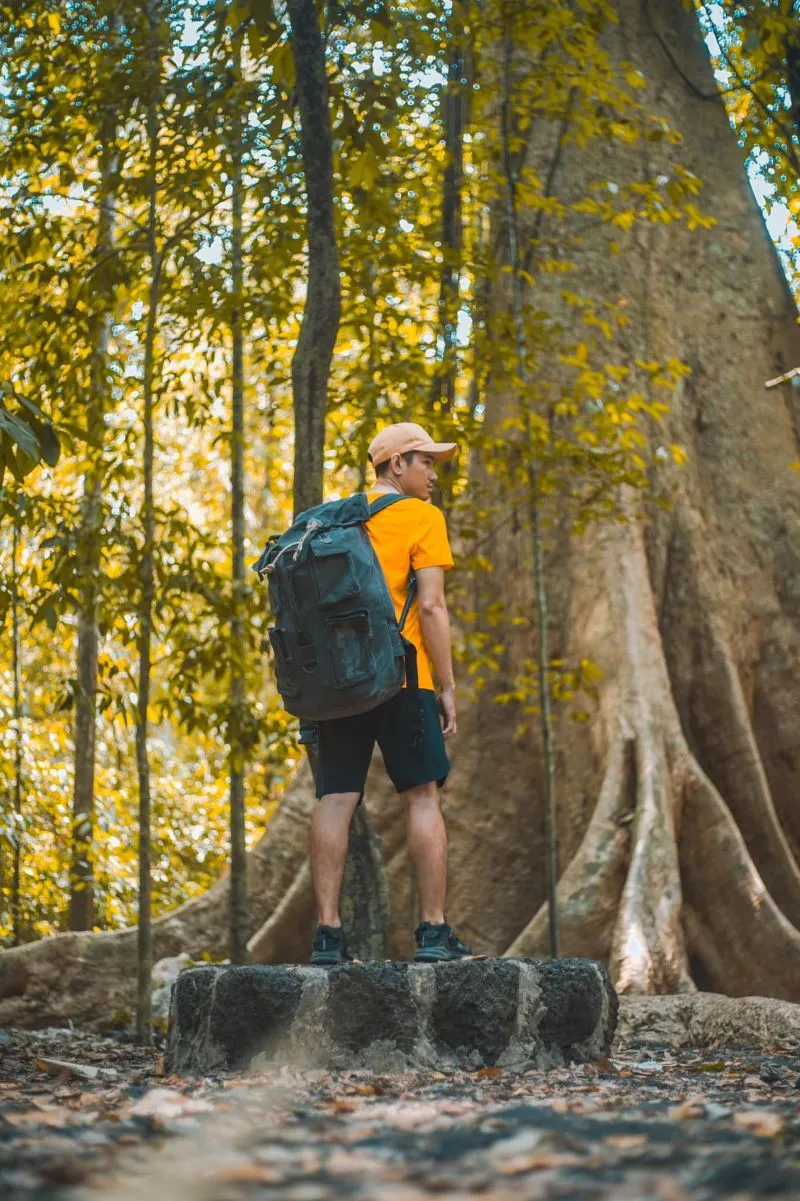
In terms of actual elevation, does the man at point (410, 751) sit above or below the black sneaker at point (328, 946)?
above

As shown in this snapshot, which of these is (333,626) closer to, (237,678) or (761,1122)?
(761,1122)

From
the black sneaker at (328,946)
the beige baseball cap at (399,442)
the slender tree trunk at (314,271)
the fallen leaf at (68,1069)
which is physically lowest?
the fallen leaf at (68,1069)

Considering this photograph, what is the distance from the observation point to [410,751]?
4543 mm

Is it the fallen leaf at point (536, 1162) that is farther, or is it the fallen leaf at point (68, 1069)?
the fallen leaf at point (68, 1069)

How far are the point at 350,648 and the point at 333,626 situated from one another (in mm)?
90

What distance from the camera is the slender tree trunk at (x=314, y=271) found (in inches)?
245

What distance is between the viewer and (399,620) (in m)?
4.59

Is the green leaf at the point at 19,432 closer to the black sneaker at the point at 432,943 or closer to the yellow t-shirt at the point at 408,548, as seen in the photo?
the yellow t-shirt at the point at 408,548

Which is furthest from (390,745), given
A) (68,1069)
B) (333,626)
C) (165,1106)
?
(165,1106)

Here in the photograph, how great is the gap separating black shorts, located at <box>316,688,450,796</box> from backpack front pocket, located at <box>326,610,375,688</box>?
0.81ft

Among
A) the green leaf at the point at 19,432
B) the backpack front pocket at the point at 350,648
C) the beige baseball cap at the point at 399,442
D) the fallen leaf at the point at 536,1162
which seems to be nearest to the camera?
the fallen leaf at the point at 536,1162

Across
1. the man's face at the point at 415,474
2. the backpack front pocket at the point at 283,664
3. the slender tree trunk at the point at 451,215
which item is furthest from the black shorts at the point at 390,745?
the slender tree trunk at the point at 451,215

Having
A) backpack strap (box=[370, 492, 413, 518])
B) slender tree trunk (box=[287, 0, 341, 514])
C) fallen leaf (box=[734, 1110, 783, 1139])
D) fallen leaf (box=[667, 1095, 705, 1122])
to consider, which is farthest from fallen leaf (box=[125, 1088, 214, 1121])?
slender tree trunk (box=[287, 0, 341, 514])

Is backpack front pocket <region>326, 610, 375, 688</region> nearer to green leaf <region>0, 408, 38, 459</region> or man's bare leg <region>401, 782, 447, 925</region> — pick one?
man's bare leg <region>401, 782, 447, 925</region>
